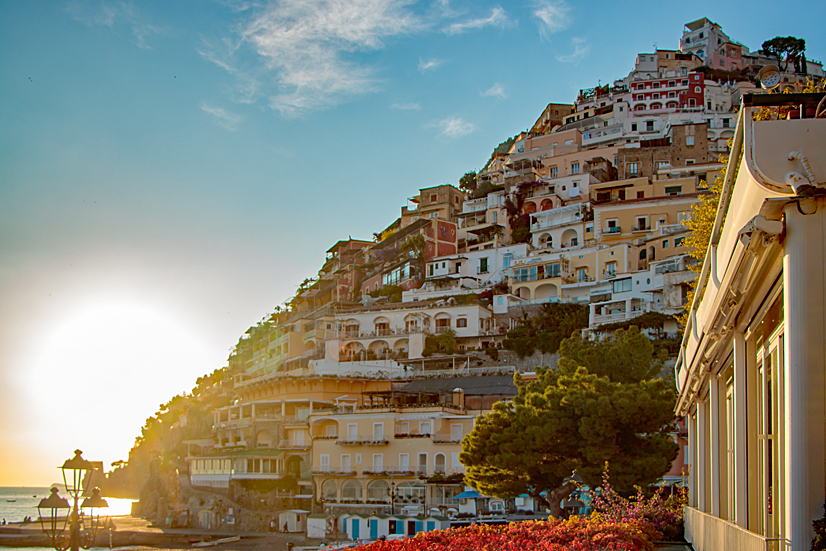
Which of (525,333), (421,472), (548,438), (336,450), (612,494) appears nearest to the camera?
(612,494)

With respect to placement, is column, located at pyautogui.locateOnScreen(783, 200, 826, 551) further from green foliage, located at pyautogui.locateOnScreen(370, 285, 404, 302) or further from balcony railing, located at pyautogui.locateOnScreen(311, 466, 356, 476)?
green foliage, located at pyautogui.locateOnScreen(370, 285, 404, 302)

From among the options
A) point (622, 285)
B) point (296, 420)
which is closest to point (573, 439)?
point (622, 285)

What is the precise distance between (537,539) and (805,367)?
868 centimetres

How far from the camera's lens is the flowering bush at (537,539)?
40.0ft

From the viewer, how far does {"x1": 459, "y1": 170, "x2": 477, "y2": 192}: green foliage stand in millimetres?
103744

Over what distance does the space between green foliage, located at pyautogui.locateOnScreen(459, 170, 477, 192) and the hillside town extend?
39 cm

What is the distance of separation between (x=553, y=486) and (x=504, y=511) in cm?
1513

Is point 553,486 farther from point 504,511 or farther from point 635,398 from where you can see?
point 504,511

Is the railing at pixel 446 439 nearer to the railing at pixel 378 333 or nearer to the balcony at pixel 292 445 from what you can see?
the balcony at pixel 292 445

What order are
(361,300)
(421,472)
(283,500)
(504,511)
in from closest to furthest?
1. (504,511)
2. (421,472)
3. (283,500)
4. (361,300)

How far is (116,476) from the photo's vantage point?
5704 inches

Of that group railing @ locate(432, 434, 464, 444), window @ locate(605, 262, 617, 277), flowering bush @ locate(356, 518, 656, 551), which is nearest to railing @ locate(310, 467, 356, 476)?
→ railing @ locate(432, 434, 464, 444)

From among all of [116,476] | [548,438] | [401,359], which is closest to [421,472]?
[401,359]

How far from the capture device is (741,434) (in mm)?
8562
